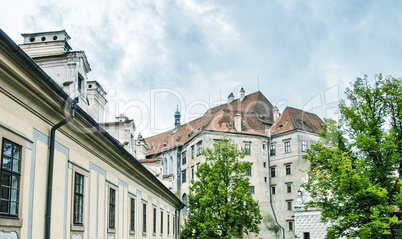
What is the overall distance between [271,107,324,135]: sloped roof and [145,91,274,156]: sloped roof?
6.99 ft

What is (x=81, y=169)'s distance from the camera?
11.8m

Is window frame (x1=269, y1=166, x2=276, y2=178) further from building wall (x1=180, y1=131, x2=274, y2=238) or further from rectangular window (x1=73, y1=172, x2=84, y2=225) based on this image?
rectangular window (x1=73, y1=172, x2=84, y2=225)

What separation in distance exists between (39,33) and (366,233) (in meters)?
17.2

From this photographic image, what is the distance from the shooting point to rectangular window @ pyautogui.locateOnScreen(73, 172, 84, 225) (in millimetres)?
11383

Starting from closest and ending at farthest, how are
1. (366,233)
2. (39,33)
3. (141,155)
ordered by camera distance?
(39,33) < (366,233) < (141,155)

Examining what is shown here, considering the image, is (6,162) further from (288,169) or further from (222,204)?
(288,169)

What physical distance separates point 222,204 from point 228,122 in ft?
75.8

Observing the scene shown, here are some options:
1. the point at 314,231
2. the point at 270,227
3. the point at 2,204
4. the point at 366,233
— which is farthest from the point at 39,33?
the point at 270,227

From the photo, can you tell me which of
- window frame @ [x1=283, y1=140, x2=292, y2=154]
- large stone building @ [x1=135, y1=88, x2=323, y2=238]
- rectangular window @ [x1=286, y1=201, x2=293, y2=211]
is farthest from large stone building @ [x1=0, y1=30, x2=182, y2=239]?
window frame @ [x1=283, y1=140, x2=292, y2=154]

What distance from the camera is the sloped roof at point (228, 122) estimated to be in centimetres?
6084

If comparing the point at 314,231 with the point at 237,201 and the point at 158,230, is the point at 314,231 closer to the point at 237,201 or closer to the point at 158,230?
the point at 237,201

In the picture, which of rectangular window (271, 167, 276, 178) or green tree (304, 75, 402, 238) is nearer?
green tree (304, 75, 402, 238)

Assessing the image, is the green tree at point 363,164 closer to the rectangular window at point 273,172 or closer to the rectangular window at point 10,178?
the rectangular window at point 10,178

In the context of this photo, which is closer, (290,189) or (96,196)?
(96,196)
